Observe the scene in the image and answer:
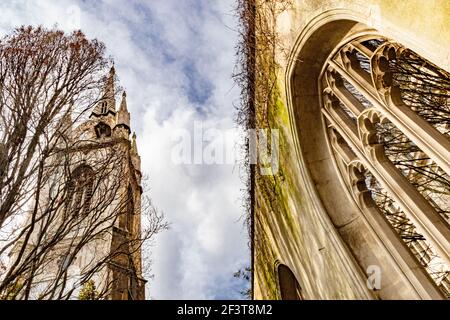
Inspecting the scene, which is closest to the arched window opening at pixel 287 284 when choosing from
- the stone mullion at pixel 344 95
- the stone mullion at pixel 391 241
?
the stone mullion at pixel 391 241

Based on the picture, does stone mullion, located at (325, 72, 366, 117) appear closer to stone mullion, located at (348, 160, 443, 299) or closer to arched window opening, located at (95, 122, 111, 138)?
stone mullion, located at (348, 160, 443, 299)

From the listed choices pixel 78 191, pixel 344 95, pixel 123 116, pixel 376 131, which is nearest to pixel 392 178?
pixel 376 131

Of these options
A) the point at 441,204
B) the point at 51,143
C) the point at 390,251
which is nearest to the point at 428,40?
the point at 390,251

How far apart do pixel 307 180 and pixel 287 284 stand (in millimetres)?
2799

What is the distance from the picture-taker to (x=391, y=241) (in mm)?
3656

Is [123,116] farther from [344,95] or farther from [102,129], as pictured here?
[344,95]

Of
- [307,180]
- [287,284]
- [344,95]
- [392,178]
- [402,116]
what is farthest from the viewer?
[287,284]

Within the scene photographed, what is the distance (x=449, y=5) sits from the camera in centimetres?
168

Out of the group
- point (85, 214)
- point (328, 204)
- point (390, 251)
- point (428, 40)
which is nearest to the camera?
point (428, 40)

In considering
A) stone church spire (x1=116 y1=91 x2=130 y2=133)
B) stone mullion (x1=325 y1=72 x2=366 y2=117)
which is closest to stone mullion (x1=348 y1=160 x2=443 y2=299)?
stone mullion (x1=325 y1=72 x2=366 y2=117)

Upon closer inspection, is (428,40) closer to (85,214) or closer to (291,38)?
(291,38)

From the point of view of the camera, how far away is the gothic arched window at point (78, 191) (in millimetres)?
5430

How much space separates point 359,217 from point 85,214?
14.1 ft

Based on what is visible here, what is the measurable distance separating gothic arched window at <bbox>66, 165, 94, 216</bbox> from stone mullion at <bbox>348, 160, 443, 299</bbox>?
4.14 metres
